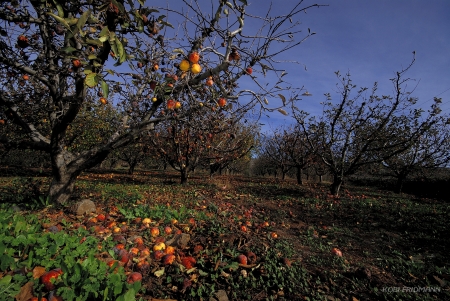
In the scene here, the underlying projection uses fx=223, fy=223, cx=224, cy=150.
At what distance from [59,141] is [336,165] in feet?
35.2

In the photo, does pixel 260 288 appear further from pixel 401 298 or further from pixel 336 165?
pixel 336 165

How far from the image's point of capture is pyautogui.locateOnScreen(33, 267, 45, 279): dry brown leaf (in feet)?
7.06

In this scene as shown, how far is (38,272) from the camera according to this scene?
2.19 m

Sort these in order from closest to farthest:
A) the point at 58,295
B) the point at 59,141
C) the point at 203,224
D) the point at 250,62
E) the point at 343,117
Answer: the point at 58,295 < the point at 250,62 < the point at 203,224 < the point at 59,141 < the point at 343,117

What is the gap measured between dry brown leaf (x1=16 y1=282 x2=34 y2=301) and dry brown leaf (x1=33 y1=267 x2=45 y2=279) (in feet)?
0.59

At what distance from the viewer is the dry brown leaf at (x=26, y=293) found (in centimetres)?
187

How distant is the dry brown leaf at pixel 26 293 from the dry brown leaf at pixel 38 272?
181 millimetres

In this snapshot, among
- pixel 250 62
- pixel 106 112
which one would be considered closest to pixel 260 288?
pixel 250 62

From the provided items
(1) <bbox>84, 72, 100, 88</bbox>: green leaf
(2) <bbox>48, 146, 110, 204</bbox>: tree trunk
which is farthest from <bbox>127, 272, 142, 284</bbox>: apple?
(2) <bbox>48, 146, 110, 204</bbox>: tree trunk

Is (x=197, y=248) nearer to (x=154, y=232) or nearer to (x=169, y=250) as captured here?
(x=169, y=250)

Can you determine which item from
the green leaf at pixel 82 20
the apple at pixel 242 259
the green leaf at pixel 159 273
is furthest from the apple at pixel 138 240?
the green leaf at pixel 82 20

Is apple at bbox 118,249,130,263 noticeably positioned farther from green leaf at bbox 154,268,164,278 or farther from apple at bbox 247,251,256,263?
apple at bbox 247,251,256,263

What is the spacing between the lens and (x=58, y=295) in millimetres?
1937

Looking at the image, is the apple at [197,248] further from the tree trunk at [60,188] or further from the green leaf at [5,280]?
the tree trunk at [60,188]
